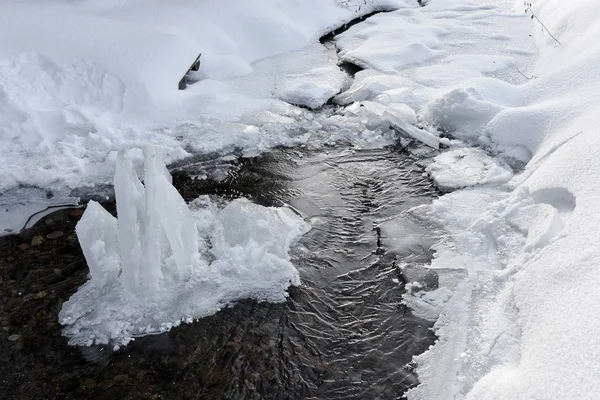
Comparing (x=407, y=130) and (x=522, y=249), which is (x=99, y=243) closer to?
(x=522, y=249)

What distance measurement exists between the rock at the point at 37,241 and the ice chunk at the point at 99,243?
978mm

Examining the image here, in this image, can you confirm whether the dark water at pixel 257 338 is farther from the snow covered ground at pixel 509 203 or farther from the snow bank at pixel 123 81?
the snow bank at pixel 123 81

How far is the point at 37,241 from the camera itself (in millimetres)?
5633

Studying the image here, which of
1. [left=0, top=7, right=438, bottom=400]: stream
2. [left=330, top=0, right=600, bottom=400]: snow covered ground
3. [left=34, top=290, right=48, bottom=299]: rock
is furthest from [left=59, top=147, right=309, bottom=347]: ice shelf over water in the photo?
[left=330, top=0, right=600, bottom=400]: snow covered ground

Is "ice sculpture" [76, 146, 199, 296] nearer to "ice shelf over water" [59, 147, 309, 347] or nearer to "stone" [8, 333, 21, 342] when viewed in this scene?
"ice shelf over water" [59, 147, 309, 347]

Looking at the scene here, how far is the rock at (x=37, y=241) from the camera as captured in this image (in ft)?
18.3

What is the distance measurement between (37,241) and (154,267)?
5.29 feet

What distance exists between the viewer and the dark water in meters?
4.12

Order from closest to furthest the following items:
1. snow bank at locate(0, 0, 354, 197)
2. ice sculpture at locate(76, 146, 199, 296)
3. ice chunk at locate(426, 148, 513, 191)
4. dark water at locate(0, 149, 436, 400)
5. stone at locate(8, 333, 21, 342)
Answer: dark water at locate(0, 149, 436, 400), stone at locate(8, 333, 21, 342), ice sculpture at locate(76, 146, 199, 296), ice chunk at locate(426, 148, 513, 191), snow bank at locate(0, 0, 354, 197)

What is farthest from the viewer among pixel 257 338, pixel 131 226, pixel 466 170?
pixel 466 170

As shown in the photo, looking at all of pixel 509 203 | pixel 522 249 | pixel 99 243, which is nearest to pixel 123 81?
pixel 99 243

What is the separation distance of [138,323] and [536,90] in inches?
231

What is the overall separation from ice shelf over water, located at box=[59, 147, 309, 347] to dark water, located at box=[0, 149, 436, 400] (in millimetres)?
127

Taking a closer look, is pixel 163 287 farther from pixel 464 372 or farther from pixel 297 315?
pixel 464 372
